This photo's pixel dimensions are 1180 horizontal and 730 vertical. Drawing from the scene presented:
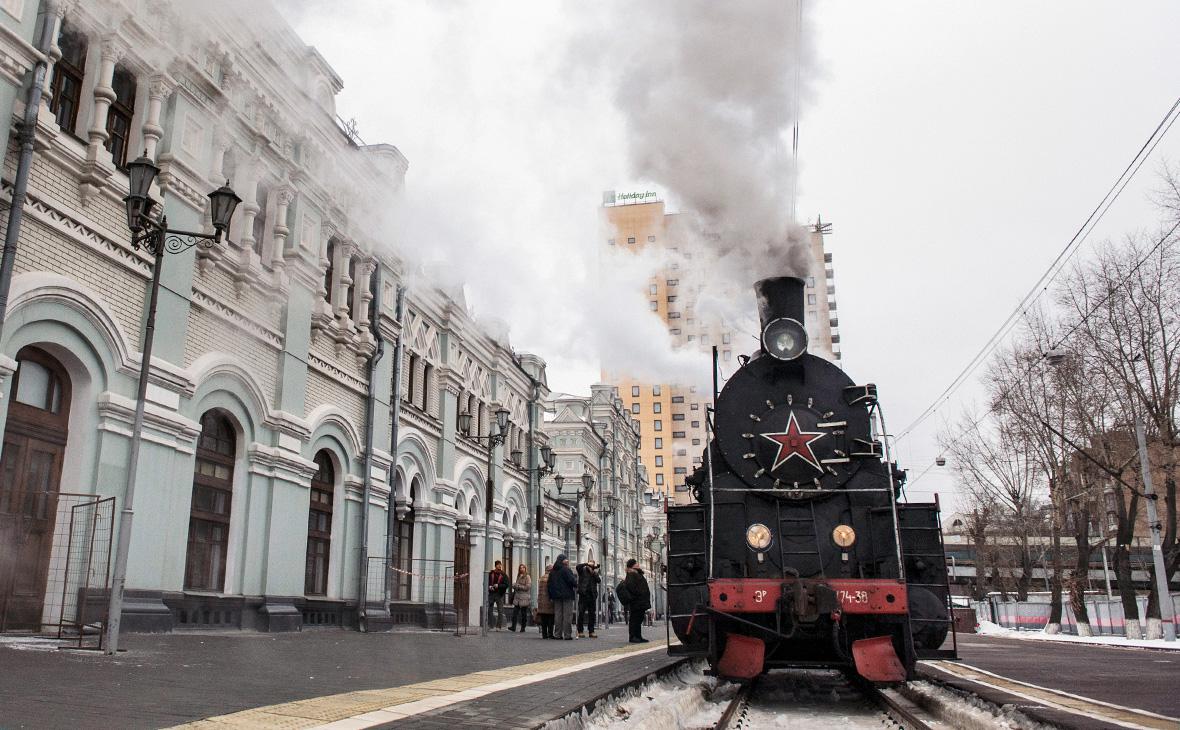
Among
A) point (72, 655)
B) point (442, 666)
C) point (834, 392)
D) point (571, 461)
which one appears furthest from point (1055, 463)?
point (72, 655)

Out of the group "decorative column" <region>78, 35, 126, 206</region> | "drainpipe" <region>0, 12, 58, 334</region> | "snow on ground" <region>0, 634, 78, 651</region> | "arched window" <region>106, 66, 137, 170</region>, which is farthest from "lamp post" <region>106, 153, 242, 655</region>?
"arched window" <region>106, 66, 137, 170</region>

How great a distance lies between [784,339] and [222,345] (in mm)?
8194

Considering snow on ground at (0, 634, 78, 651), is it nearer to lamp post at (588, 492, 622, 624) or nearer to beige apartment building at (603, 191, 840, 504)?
beige apartment building at (603, 191, 840, 504)

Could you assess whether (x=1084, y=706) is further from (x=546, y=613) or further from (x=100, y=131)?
(x=100, y=131)

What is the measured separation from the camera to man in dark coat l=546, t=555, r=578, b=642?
14.6m

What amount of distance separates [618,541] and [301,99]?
30.5m

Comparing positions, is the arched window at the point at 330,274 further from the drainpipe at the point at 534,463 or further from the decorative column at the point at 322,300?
the drainpipe at the point at 534,463

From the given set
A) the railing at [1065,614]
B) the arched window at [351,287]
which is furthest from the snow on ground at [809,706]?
the railing at [1065,614]

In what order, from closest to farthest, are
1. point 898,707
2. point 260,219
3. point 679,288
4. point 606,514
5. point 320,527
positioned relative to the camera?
point 898,707, point 679,288, point 260,219, point 320,527, point 606,514

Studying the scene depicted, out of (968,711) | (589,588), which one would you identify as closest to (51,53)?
(968,711)

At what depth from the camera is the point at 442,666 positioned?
805cm

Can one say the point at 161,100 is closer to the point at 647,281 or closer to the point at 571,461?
the point at 647,281

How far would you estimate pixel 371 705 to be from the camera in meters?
4.79

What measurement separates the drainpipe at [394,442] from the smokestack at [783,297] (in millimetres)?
10314
